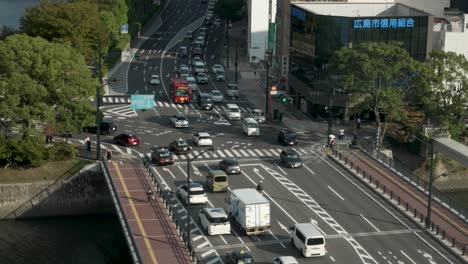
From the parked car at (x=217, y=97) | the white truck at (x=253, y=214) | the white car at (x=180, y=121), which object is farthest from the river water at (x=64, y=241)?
the parked car at (x=217, y=97)

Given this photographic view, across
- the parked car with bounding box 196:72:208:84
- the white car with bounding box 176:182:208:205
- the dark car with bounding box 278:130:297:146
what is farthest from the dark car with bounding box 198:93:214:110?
the white car with bounding box 176:182:208:205

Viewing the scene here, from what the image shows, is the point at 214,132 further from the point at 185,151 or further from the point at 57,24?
the point at 57,24

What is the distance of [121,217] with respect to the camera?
7938 centimetres

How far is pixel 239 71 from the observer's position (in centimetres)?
15962

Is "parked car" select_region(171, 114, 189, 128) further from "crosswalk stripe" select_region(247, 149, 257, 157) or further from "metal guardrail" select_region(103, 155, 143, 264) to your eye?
"metal guardrail" select_region(103, 155, 143, 264)

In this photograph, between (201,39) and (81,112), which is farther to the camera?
(201,39)

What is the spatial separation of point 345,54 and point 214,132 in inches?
767

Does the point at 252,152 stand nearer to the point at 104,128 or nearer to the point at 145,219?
the point at 104,128

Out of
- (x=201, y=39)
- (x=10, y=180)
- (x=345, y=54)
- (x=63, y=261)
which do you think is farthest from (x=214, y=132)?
(x=201, y=39)

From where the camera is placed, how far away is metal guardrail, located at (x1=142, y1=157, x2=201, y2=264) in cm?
7103

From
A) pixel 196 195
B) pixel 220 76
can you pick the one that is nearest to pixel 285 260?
pixel 196 195

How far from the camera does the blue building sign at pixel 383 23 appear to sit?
386 feet

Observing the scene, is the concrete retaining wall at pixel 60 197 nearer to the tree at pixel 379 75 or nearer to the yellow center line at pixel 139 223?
the yellow center line at pixel 139 223

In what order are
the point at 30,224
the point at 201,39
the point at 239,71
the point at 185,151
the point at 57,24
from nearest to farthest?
the point at 30,224 < the point at 185,151 < the point at 57,24 < the point at 239,71 < the point at 201,39
